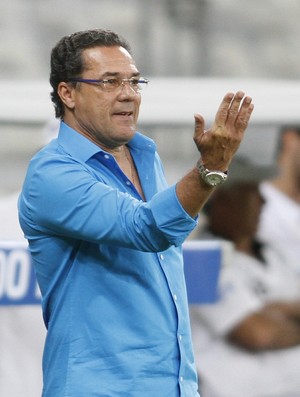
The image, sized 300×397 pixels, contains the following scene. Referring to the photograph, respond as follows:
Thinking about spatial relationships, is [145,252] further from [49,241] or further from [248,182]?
[248,182]

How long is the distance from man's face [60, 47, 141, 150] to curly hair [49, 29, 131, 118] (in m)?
0.02

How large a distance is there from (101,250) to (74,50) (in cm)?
49

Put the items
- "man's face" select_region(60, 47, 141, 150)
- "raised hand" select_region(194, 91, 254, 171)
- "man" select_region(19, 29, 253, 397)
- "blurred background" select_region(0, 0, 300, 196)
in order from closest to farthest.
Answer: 1. "raised hand" select_region(194, 91, 254, 171)
2. "man" select_region(19, 29, 253, 397)
3. "man's face" select_region(60, 47, 141, 150)
4. "blurred background" select_region(0, 0, 300, 196)

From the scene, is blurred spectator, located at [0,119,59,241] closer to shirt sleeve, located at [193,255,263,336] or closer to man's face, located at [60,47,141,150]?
shirt sleeve, located at [193,255,263,336]

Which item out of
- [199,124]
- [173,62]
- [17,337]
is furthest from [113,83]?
[173,62]

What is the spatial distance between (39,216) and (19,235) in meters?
1.83

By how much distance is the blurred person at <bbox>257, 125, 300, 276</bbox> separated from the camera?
482 centimetres

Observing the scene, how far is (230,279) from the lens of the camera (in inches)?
186

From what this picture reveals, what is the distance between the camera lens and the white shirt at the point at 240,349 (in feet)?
15.5

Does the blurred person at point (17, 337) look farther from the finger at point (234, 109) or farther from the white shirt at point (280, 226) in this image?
the finger at point (234, 109)

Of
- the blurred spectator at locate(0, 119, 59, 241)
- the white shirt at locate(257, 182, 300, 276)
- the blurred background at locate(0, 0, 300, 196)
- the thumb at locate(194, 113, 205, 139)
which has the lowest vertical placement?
the white shirt at locate(257, 182, 300, 276)

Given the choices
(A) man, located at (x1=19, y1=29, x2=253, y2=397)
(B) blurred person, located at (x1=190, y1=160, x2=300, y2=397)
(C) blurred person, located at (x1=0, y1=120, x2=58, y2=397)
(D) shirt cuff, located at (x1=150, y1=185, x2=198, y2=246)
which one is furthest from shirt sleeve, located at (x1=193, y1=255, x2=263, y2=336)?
(D) shirt cuff, located at (x1=150, y1=185, x2=198, y2=246)

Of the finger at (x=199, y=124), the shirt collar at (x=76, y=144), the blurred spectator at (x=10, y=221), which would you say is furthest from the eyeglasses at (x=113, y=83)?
the blurred spectator at (x=10, y=221)

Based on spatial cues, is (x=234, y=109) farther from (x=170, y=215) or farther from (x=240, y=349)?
(x=240, y=349)
